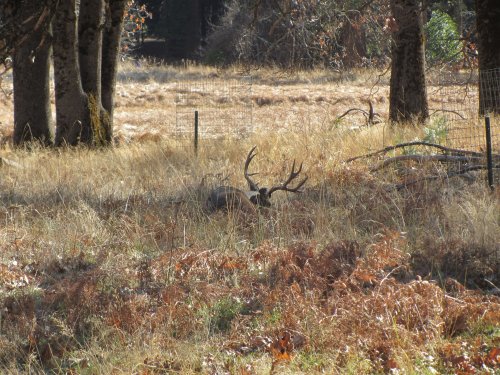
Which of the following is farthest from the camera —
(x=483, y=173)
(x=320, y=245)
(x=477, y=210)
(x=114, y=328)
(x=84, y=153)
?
(x=84, y=153)

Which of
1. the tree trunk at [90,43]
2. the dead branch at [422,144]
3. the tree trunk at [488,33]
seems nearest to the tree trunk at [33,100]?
the tree trunk at [90,43]

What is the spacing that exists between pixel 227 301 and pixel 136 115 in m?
19.1

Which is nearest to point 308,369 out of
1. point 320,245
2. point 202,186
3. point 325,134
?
point 320,245

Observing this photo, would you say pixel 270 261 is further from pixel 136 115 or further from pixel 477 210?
pixel 136 115

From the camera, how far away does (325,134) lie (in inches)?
552

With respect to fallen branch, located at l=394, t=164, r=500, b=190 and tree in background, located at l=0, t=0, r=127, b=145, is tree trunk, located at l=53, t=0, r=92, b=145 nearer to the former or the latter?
tree in background, located at l=0, t=0, r=127, b=145

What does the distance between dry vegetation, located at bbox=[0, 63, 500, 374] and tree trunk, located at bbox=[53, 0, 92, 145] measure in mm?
4060

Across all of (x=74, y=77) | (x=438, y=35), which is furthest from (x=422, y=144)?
(x=438, y=35)

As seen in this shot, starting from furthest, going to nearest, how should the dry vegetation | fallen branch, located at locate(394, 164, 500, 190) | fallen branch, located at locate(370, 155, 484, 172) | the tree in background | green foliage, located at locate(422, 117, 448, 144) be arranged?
1. the tree in background
2. green foliage, located at locate(422, 117, 448, 144)
3. fallen branch, located at locate(370, 155, 484, 172)
4. fallen branch, located at locate(394, 164, 500, 190)
5. the dry vegetation

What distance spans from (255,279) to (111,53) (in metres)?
10.8

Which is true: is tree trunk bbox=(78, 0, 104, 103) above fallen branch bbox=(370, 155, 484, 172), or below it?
above

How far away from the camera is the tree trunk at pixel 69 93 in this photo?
14484 millimetres

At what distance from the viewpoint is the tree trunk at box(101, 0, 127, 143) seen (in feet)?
52.5

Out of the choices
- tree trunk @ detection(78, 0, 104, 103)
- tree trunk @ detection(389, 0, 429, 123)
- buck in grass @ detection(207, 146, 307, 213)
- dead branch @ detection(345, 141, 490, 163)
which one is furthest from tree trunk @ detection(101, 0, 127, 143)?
buck in grass @ detection(207, 146, 307, 213)
